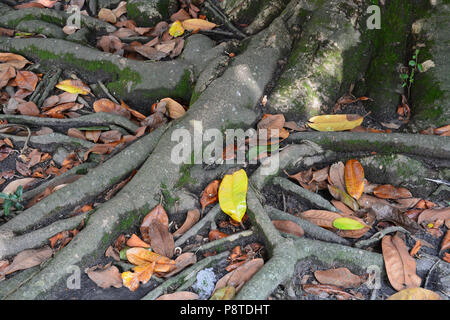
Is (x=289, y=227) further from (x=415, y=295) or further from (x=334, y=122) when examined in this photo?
(x=334, y=122)

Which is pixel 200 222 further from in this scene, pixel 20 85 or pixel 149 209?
pixel 20 85

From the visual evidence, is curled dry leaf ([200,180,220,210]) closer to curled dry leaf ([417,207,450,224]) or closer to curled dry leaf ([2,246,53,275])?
curled dry leaf ([2,246,53,275])

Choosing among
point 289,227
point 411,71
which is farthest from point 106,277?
point 411,71

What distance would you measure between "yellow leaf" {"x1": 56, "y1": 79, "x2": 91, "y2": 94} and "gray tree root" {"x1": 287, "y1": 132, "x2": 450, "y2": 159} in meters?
1.93

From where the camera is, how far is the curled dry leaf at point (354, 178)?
287 cm

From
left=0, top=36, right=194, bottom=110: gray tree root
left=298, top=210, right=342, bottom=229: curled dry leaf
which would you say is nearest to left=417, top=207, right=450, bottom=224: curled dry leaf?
left=298, top=210, right=342, bottom=229: curled dry leaf

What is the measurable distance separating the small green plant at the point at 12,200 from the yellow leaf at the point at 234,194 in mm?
1328

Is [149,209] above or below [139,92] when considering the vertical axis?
below

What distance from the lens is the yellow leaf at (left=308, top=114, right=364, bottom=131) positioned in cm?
322

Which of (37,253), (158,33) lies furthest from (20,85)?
(37,253)

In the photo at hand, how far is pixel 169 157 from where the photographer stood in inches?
110

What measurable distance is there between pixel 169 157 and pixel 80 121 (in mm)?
1137

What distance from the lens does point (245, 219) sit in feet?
8.74
